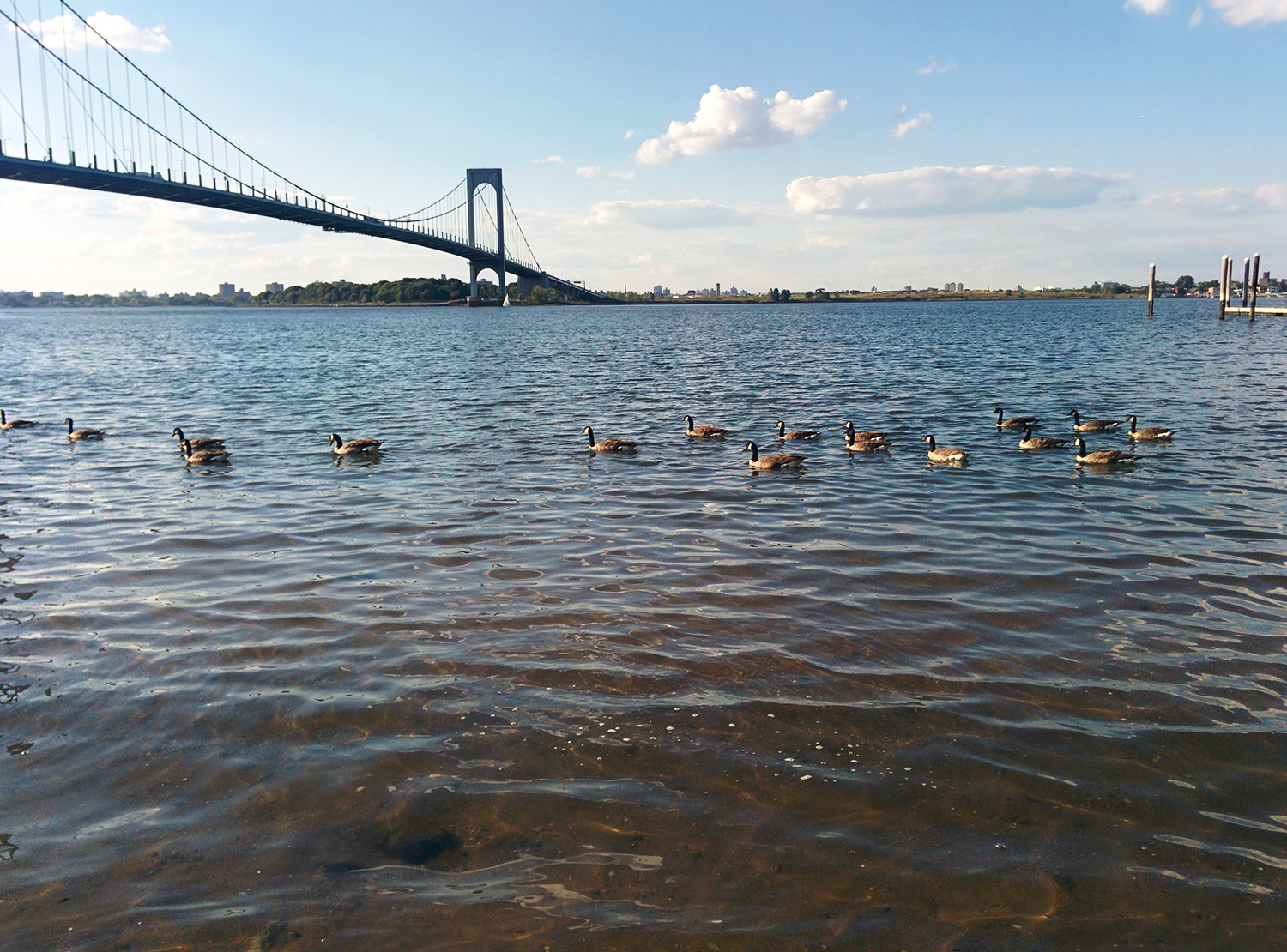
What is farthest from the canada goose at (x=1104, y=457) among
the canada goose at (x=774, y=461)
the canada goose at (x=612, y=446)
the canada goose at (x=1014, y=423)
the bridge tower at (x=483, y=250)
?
the bridge tower at (x=483, y=250)

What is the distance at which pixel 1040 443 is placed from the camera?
649 inches

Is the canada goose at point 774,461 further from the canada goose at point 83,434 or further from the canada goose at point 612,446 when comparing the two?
the canada goose at point 83,434

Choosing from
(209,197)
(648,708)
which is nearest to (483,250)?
(209,197)

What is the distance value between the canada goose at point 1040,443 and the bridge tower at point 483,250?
10989 centimetres

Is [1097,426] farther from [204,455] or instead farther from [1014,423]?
[204,455]

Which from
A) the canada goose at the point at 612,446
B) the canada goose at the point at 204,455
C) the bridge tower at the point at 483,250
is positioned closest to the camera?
the canada goose at the point at 204,455

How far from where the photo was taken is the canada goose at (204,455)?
15914 mm

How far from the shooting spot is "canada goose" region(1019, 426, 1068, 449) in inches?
647

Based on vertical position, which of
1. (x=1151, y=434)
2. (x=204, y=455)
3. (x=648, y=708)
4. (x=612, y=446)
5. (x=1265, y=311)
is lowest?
(x=648, y=708)

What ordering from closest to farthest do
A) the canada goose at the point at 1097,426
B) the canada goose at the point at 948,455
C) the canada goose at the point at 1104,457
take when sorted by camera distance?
the canada goose at the point at 1104,457 → the canada goose at the point at 948,455 → the canada goose at the point at 1097,426

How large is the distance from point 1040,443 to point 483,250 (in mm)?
115295

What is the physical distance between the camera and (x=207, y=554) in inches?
404

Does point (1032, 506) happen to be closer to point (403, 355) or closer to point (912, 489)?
point (912, 489)

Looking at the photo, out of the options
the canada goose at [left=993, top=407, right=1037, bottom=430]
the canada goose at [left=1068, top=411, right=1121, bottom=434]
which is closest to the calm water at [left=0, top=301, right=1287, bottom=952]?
the canada goose at [left=1068, top=411, right=1121, bottom=434]
